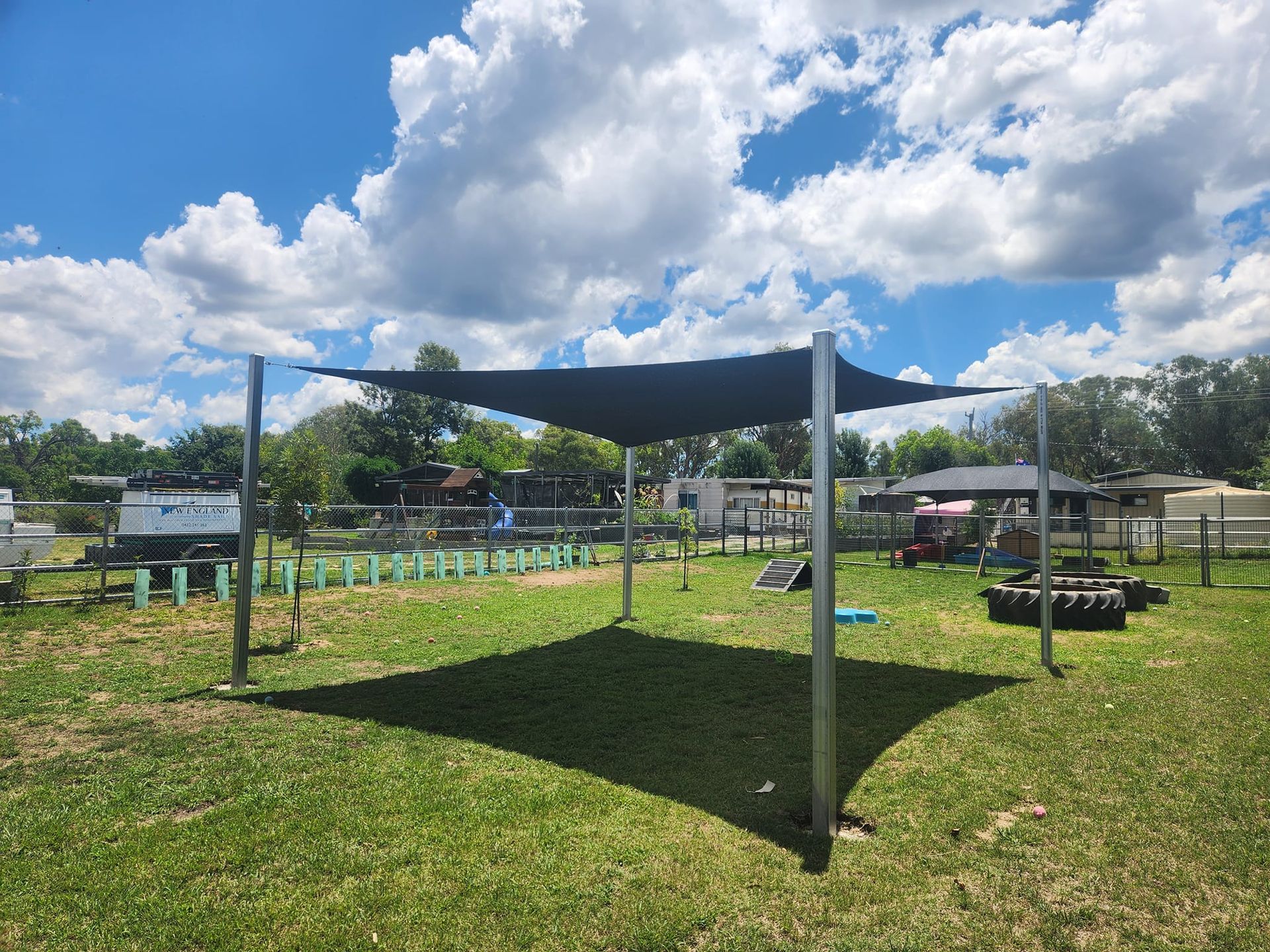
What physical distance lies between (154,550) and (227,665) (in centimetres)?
694

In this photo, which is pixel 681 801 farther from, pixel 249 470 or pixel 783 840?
pixel 249 470

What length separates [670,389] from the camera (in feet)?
22.1

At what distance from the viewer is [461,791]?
3.85 meters

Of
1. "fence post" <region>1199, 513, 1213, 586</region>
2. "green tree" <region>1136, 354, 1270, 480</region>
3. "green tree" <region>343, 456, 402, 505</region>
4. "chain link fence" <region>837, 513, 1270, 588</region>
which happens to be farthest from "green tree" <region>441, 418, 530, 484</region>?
"green tree" <region>1136, 354, 1270, 480</region>

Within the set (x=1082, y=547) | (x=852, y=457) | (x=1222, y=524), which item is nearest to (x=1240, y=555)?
(x=1222, y=524)

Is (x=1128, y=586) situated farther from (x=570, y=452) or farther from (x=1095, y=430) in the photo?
(x=1095, y=430)

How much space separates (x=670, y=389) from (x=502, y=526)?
13.9 m

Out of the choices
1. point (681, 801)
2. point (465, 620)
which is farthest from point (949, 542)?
point (681, 801)

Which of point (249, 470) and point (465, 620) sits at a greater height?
point (249, 470)

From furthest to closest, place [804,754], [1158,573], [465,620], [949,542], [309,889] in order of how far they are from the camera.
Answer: [949,542]
[1158,573]
[465,620]
[804,754]
[309,889]

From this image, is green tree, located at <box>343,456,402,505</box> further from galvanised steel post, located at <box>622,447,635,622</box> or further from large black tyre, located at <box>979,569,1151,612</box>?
large black tyre, located at <box>979,569,1151,612</box>

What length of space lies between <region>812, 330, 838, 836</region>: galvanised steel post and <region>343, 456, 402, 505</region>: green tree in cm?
4716

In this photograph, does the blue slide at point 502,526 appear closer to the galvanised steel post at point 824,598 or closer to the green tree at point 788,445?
the galvanised steel post at point 824,598

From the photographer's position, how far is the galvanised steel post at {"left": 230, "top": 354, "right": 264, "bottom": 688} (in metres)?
5.88
